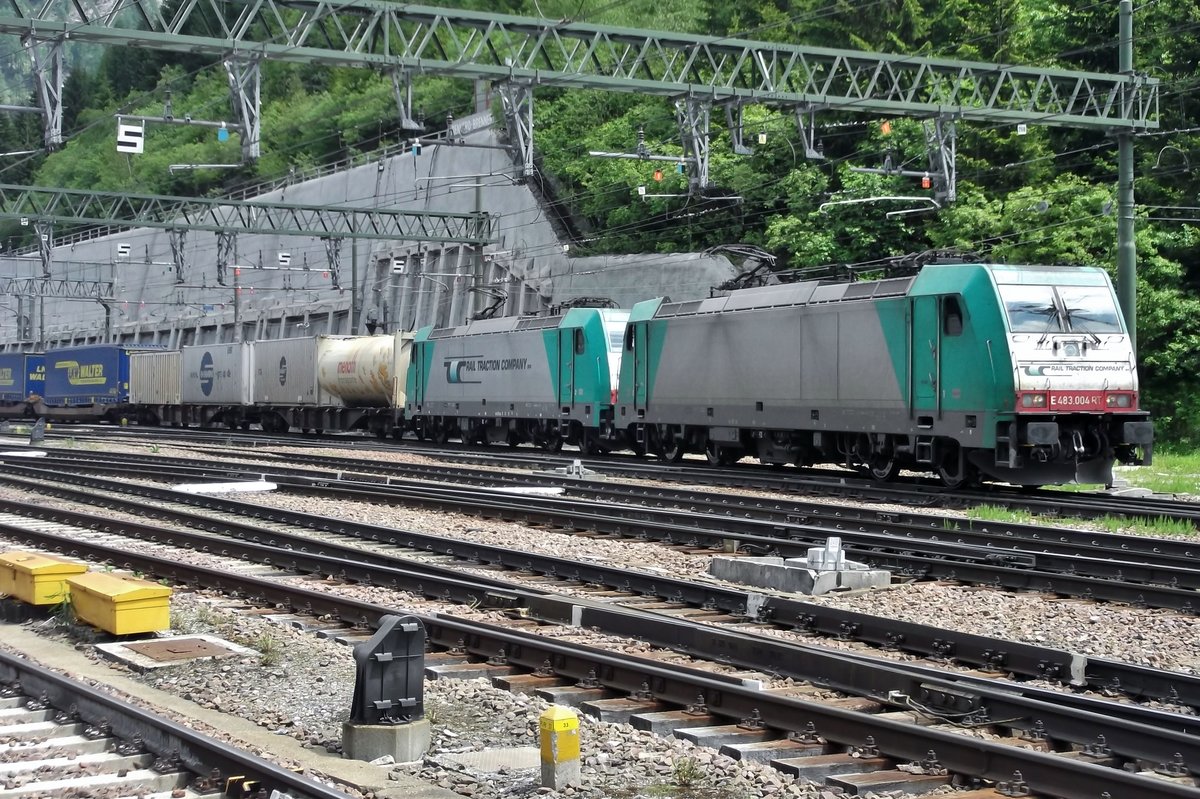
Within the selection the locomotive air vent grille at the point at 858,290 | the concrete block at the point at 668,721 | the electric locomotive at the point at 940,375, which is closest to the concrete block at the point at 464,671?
the concrete block at the point at 668,721

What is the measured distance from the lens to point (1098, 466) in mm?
20484

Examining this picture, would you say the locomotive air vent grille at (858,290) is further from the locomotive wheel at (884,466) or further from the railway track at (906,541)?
the railway track at (906,541)

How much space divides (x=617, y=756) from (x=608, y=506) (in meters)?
11.4

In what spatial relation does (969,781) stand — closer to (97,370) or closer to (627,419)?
(627,419)

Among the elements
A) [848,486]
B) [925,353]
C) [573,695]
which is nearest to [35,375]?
[848,486]

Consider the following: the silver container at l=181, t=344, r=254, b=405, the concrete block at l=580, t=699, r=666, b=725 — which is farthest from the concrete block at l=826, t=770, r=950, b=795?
the silver container at l=181, t=344, r=254, b=405

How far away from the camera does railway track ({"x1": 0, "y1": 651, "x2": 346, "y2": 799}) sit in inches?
249

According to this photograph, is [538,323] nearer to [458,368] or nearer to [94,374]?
[458,368]

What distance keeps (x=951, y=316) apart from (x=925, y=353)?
73cm

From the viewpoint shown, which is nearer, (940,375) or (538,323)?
(940,375)

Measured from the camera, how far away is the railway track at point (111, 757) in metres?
6.31

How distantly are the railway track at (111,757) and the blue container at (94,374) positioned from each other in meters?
53.3

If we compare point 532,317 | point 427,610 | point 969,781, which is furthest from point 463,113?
point 969,781

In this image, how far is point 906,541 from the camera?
14.3m
